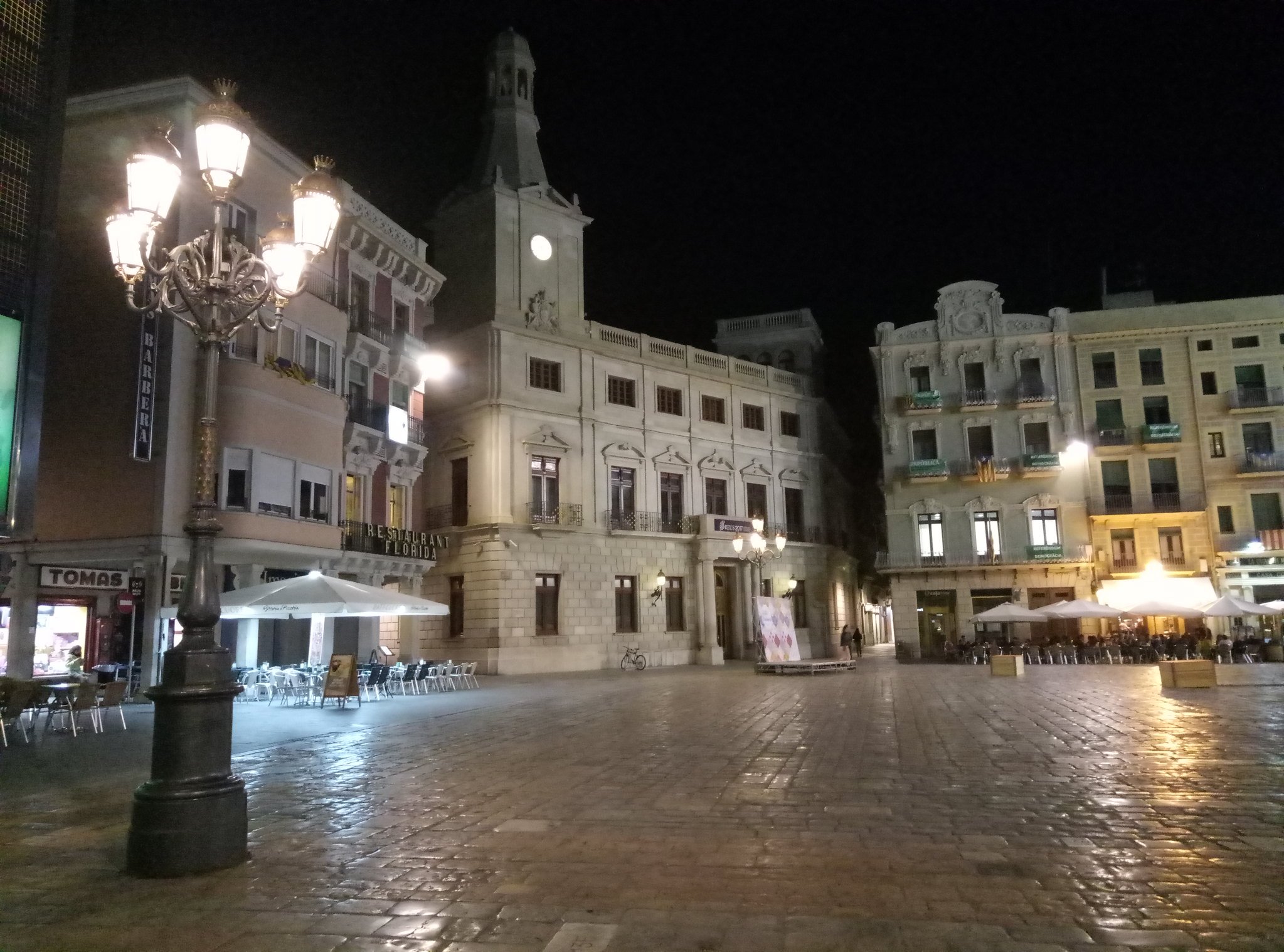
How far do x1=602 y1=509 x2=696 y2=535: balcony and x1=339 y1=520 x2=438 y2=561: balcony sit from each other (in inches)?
302

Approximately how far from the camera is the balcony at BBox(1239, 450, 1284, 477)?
35.9 m

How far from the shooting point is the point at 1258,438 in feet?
121

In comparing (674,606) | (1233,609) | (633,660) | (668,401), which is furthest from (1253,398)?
(633,660)

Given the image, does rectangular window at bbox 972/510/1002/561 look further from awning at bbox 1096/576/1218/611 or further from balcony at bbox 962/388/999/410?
balcony at bbox 962/388/999/410

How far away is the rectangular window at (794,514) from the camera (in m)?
40.3

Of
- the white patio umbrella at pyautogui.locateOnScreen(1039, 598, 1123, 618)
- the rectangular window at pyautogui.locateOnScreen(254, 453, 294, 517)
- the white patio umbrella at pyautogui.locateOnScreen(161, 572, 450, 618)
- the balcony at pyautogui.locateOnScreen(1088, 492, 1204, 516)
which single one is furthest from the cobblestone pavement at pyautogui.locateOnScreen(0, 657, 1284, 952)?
the balcony at pyautogui.locateOnScreen(1088, 492, 1204, 516)

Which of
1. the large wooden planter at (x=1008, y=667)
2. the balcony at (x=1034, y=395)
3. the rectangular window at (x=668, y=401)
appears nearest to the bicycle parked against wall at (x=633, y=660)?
the rectangular window at (x=668, y=401)

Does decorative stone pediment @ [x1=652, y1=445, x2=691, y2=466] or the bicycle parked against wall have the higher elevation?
decorative stone pediment @ [x1=652, y1=445, x2=691, y2=466]

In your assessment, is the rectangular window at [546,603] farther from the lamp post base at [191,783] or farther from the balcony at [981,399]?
the lamp post base at [191,783]

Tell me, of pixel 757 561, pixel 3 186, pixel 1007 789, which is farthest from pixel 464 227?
pixel 1007 789

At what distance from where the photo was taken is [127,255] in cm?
812

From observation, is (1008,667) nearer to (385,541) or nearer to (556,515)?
(556,515)

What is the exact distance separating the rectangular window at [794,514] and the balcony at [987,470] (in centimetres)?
708

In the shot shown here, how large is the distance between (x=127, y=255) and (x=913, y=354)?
Result: 119 feet
